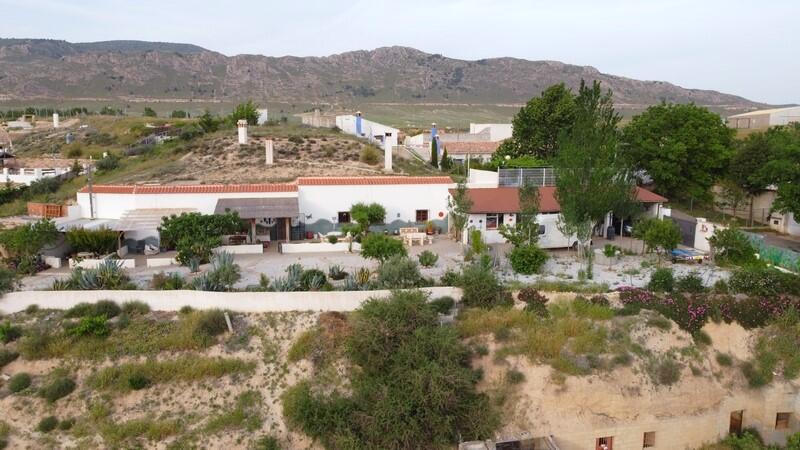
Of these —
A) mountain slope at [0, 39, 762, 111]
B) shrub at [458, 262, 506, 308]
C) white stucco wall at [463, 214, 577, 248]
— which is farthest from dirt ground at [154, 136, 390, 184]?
mountain slope at [0, 39, 762, 111]

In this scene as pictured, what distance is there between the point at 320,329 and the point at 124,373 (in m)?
6.33

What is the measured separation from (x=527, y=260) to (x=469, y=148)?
31.0 metres

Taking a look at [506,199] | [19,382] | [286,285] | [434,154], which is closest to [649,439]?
[286,285]

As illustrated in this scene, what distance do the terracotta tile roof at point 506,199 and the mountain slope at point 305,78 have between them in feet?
306

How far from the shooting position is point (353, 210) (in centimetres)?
2877

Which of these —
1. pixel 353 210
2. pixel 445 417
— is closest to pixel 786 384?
pixel 445 417

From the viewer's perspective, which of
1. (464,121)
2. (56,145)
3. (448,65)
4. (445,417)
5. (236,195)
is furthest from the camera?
(448,65)

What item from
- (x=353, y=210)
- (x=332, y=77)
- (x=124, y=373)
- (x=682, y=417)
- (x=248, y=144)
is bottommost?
(x=682, y=417)

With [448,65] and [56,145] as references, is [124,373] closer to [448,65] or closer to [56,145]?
[56,145]

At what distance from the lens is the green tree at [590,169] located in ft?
76.1

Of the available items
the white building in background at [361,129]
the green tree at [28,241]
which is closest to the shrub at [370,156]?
the white building in background at [361,129]

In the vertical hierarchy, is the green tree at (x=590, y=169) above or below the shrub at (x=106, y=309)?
above

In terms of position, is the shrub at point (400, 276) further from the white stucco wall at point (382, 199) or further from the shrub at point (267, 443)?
the white stucco wall at point (382, 199)

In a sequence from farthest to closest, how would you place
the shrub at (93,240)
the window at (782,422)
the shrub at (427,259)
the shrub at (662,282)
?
the shrub at (93,240) → the shrub at (427,259) → the shrub at (662,282) → the window at (782,422)
